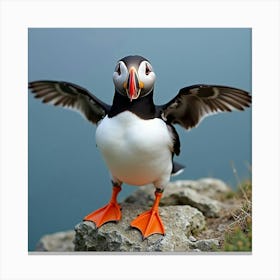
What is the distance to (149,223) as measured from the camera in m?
2.62

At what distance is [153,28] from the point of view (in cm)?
267

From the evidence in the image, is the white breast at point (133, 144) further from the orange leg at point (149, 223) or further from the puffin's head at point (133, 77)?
the orange leg at point (149, 223)

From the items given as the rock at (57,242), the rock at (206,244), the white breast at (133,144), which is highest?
the white breast at (133,144)

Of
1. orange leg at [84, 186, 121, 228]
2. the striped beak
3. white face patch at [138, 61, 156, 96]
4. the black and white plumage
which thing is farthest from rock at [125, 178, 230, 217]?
the striped beak

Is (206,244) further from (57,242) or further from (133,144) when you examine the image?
(57,242)

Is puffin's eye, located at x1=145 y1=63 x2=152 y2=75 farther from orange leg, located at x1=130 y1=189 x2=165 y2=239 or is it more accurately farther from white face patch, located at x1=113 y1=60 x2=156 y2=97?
orange leg, located at x1=130 y1=189 x2=165 y2=239

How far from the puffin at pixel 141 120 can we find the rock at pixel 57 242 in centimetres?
128

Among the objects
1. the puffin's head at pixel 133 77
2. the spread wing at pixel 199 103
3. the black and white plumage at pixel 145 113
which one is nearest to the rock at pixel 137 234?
the black and white plumage at pixel 145 113

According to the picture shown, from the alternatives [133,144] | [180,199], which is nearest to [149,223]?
[133,144]

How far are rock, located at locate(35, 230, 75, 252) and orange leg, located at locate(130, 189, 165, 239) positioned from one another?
136 cm

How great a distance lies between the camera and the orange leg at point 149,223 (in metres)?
2.58
